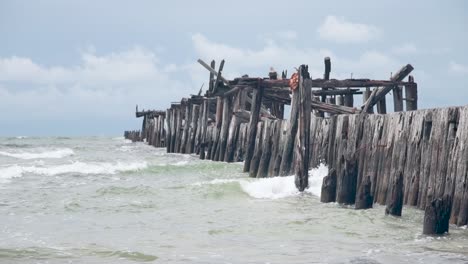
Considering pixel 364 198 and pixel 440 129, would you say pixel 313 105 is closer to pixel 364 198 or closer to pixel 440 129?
pixel 364 198

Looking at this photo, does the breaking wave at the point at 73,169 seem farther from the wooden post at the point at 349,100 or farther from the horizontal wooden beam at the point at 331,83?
the wooden post at the point at 349,100

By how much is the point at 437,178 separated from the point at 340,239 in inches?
71.9

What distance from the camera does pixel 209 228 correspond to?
1062cm

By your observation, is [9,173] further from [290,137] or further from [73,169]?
[290,137]

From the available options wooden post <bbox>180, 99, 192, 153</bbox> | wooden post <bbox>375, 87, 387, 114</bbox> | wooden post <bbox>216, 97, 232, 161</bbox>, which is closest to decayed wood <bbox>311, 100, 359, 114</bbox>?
wooden post <bbox>375, 87, 387, 114</bbox>

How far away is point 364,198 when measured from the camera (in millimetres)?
11789

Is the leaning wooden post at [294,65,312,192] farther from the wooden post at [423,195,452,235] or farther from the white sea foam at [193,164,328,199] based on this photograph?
the wooden post at [423,195,452,235]

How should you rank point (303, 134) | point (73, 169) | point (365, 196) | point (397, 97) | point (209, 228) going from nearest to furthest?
point (209, 228) < point (365, 196) < point (303, 134) < point (397, 97) < point (73, 169)

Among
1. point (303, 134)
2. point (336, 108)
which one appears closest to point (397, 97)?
point (336, 108)

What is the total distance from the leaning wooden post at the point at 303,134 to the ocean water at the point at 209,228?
297 millimetres

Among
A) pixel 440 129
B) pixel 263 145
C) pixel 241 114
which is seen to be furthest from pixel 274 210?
pixel 241 114

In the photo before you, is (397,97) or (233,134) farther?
(233,134)

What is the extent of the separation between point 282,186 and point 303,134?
4.03 ft

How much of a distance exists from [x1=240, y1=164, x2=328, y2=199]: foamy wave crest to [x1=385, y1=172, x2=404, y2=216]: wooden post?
349 cm
